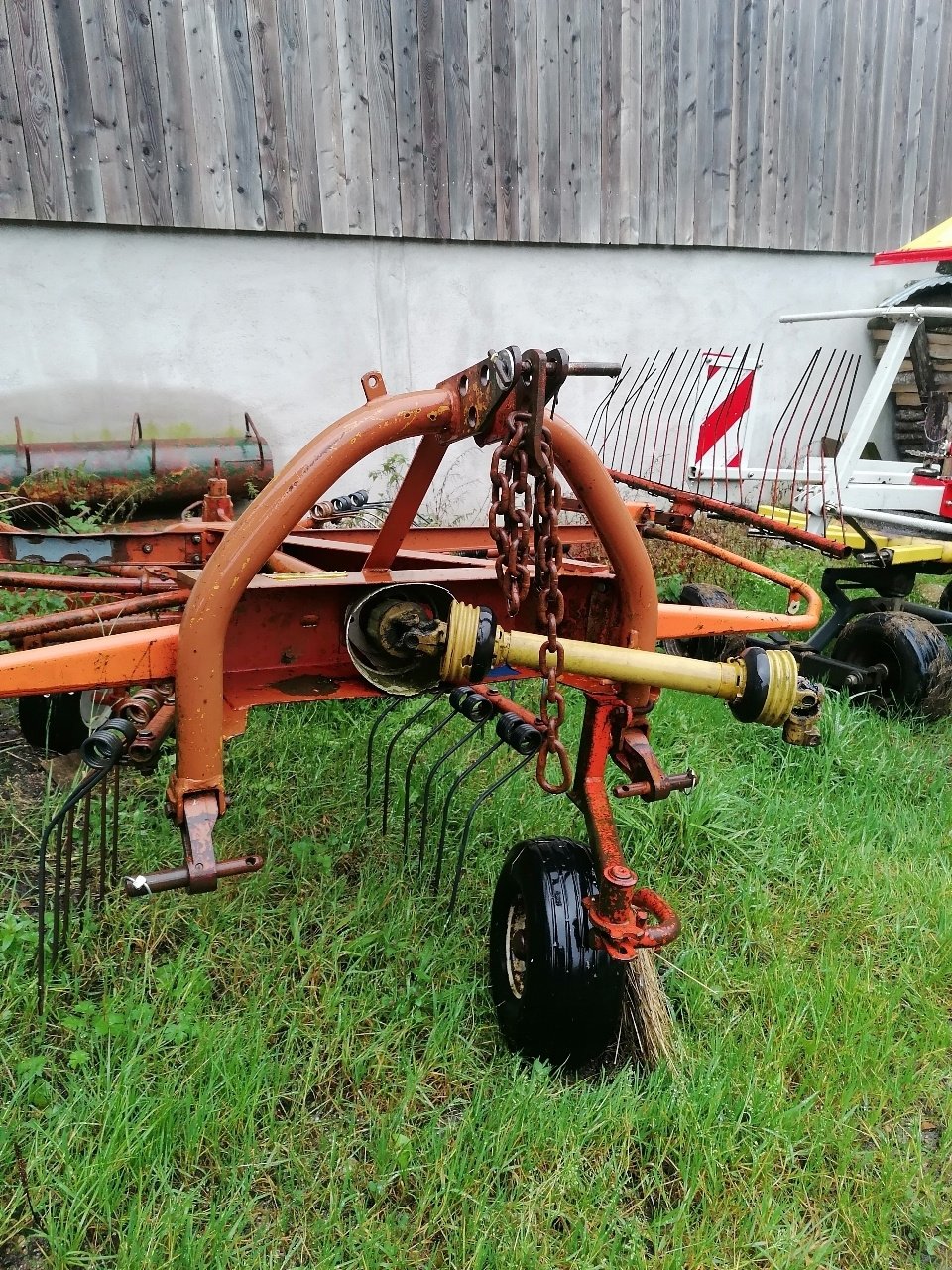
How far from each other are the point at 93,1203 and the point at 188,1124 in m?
→ 0.20

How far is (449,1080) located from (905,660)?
2.70 meters

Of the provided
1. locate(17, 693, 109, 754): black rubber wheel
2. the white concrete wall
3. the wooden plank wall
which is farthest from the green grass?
the wooden plank wall

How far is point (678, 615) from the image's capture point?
207cm

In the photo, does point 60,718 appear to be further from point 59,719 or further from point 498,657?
point 498,657

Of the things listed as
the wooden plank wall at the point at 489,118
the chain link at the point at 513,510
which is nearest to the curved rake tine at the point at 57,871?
the chain link at the point at 513,510

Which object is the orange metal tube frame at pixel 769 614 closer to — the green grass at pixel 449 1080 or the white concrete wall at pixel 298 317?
the green grass at pixel 449 1080

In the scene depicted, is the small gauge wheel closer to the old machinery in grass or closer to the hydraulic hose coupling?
the old machinery in grass

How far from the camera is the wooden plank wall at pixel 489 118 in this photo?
473 cm

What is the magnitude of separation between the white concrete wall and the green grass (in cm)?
316

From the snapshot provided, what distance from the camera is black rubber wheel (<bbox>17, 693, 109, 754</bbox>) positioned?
3.03 metres

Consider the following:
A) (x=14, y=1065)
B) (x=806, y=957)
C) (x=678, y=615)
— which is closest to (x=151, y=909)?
(x=14, y=1065)

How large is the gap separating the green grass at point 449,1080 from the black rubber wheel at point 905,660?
1.07m

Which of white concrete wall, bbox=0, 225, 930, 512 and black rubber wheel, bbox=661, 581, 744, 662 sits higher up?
white concrete wall, bbox=0, 225, 930, 512

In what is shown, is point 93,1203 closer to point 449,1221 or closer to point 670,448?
point 449,1221
